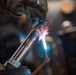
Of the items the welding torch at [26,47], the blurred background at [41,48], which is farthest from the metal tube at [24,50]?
the blurred background at [41,48]

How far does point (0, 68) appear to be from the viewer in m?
0.63

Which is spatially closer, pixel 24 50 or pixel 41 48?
pixel 24 50

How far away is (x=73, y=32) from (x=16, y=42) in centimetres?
64

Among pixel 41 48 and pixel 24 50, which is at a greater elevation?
pixel 24 50

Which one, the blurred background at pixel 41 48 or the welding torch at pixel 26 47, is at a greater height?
the welding torch at pixel 26 47

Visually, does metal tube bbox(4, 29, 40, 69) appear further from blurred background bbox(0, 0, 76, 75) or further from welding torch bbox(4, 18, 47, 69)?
blurred background bbox(0, 0, 76, 75)

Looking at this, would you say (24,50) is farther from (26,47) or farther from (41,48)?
(41,48)

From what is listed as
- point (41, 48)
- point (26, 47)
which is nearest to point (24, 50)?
point (26, 47)

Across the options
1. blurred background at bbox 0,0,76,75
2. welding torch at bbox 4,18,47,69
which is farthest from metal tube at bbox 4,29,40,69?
blurred background at bbox 0,0,76,75

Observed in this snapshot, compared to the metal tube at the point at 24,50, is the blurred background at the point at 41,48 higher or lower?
lower

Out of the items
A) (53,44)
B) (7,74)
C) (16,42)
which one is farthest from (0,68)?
(53,44)

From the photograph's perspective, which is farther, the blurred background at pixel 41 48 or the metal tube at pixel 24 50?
the blurred background at pixel 41 48

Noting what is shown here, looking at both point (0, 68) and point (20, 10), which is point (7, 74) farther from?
point (20, 10)

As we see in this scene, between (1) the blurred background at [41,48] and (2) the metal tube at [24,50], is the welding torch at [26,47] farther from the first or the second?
(1) the blurred background at [41,48]
